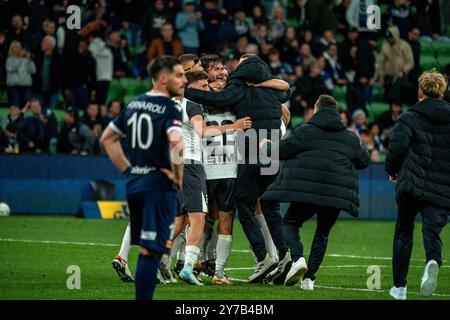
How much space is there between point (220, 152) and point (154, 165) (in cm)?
367

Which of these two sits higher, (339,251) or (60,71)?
(60,71)

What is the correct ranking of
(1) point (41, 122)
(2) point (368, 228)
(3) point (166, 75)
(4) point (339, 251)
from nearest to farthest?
1. (3) point (166, 75)
2. (4) point (339, 251)
3. (2) point (368, 228)
4. (1) point (41, 122)

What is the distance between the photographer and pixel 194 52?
2783cm

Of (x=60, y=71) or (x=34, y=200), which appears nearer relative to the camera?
(x=34, y=200)

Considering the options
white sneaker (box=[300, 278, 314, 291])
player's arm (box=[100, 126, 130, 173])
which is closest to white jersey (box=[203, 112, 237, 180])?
white sneaker (box=[300, 278, 314, 291])

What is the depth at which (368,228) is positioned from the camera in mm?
22625

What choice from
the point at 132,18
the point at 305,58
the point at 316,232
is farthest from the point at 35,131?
the point at 316,232

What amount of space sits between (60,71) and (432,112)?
15.3 m

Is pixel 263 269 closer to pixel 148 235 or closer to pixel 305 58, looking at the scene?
pixel 148 235

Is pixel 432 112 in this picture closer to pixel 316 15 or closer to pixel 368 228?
pixel 368 228

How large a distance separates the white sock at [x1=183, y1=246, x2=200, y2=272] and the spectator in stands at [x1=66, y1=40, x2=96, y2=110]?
44.7ft

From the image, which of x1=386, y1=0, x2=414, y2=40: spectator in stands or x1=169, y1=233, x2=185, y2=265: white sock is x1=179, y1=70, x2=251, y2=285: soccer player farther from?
x1=386, y1=0, x2=414, y2=40: spectator in stands

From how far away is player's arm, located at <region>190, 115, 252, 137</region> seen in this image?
510 inches

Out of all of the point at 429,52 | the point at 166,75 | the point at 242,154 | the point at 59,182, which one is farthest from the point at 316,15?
the point at 166,75
